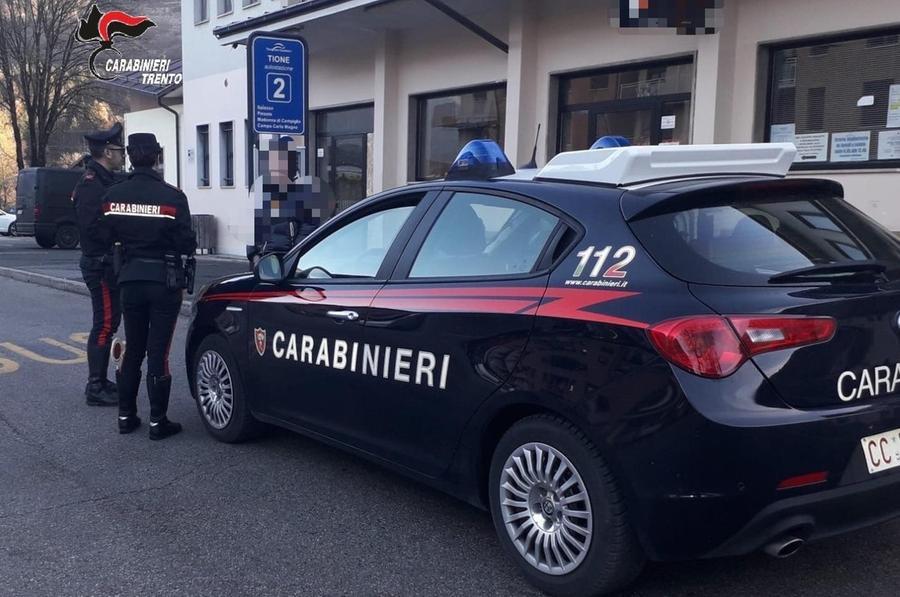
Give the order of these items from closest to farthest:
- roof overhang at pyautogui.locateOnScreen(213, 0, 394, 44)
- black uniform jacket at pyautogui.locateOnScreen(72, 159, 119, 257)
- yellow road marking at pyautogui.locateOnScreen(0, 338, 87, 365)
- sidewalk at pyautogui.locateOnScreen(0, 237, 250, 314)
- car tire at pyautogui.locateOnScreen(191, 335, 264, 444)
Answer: car tire at pyautogui.locateOnScreen(191, 335, 264, 444) → black uniform jacket at pyautogui.locateOnScreen(72, 159, 119, 257) → yellow road marking at pyautogui.locateOnScreen(0, 338, 87, 365) → roof overhang at pyautogui.locateOnScreen(213, 0, 394, 44) → sidewalk at pyautogui.locateOnScreen(0, 237, 250, 314)

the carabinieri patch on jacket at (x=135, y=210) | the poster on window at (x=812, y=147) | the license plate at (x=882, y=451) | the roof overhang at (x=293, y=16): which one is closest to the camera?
the license plate at (x=882, y=451)

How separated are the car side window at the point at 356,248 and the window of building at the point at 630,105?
22.5 feet

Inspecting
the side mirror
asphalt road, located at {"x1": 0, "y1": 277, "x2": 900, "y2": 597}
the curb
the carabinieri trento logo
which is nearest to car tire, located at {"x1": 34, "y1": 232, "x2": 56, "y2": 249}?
the curb

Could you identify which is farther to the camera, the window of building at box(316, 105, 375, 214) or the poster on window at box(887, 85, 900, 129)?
the window of building at box(316, 105, 375, 214)

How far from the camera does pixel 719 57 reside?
9.51 meters

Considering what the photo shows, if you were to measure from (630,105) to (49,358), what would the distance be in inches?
293

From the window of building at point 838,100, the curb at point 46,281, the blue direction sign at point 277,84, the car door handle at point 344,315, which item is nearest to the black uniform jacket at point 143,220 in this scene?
the car door handle at point 344,315

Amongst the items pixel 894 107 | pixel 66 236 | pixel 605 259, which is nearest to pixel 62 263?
pixel 66 236

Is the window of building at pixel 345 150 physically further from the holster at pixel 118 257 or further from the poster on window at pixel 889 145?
the holster at pixel 118 257

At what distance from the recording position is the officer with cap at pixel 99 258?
20.8 ft

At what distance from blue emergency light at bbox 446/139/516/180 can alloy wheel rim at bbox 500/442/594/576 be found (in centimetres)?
144

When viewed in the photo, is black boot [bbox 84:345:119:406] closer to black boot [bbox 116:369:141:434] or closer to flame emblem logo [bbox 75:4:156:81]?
black boot [bbox 116:369:141:434]

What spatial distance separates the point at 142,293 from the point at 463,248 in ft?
8.37

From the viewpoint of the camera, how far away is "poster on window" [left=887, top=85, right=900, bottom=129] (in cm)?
846
